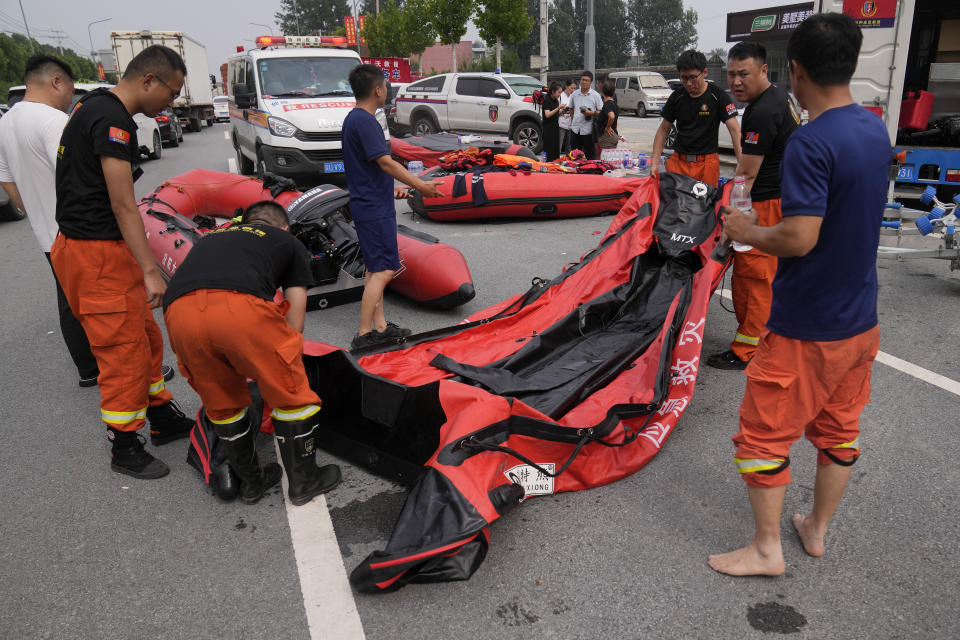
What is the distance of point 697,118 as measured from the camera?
529 cm

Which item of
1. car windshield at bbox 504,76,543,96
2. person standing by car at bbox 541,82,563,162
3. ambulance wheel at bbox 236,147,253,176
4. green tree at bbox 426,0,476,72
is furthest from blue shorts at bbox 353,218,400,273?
green tree at bbox 426,0,476,72

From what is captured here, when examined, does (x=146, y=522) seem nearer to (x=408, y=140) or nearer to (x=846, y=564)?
(x=846, y=564)

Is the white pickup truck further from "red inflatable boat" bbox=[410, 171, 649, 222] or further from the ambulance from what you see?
"red inflatable boat" bbox=[410, 171, 649, 222]

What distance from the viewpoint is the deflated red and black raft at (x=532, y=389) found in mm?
2430

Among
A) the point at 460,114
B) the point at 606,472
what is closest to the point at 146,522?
the point at 606,472

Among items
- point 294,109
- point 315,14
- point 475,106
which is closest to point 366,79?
point 294,109

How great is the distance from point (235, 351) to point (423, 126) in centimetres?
1514

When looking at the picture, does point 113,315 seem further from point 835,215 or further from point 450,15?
point 450,15

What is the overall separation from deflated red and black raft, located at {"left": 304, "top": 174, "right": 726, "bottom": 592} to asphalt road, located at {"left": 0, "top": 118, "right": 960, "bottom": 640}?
162mm

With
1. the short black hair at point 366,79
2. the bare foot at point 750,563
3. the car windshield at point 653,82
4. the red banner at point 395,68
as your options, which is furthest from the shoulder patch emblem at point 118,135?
the red banner at point 395,68

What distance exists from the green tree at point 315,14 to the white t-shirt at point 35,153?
116 m

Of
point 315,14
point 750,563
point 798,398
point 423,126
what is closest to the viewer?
point 798,398

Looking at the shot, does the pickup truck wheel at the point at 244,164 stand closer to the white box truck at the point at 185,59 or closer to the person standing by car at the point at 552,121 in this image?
the person standing by car at the point at 552,121

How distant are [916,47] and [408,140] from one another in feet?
26.3
